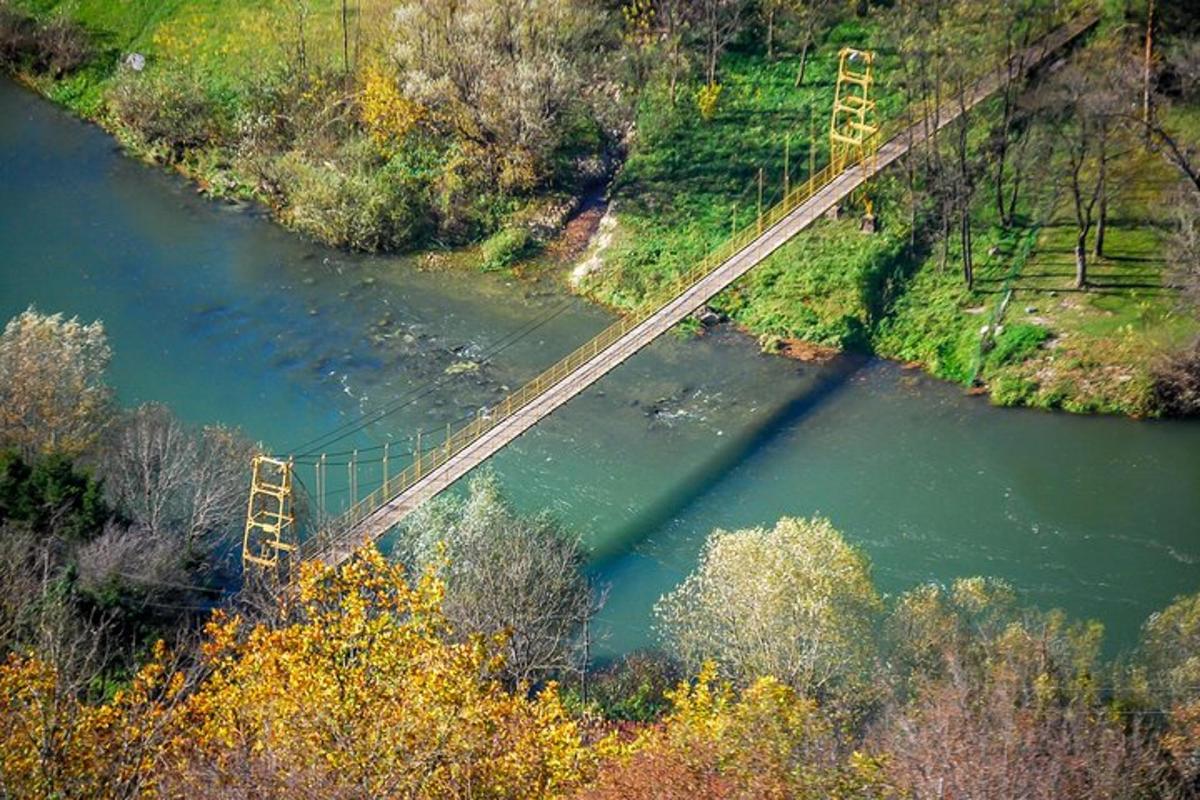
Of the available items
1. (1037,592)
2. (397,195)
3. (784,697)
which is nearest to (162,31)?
(397,195)

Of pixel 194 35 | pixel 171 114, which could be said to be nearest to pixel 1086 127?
pixel 171 114

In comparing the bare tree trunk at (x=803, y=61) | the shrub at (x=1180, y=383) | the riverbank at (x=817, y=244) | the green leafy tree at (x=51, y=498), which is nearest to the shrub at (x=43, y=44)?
the riverbank at (x=817, y=244)

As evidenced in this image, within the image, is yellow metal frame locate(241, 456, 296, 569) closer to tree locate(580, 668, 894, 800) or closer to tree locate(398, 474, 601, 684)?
tree locate(398, 474, 601, 684)

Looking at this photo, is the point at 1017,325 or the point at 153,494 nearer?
the point at 153,494

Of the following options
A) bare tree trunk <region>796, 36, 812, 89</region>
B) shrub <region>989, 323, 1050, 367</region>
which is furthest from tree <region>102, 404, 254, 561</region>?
bare tree trunk <region>796, 36, 812, 89</region>

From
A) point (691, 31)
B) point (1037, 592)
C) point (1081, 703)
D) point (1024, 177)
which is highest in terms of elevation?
point (691, 31)

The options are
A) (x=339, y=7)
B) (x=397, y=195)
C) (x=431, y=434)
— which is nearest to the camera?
(x=431, y=434)

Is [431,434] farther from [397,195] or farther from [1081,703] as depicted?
[1081,703]
